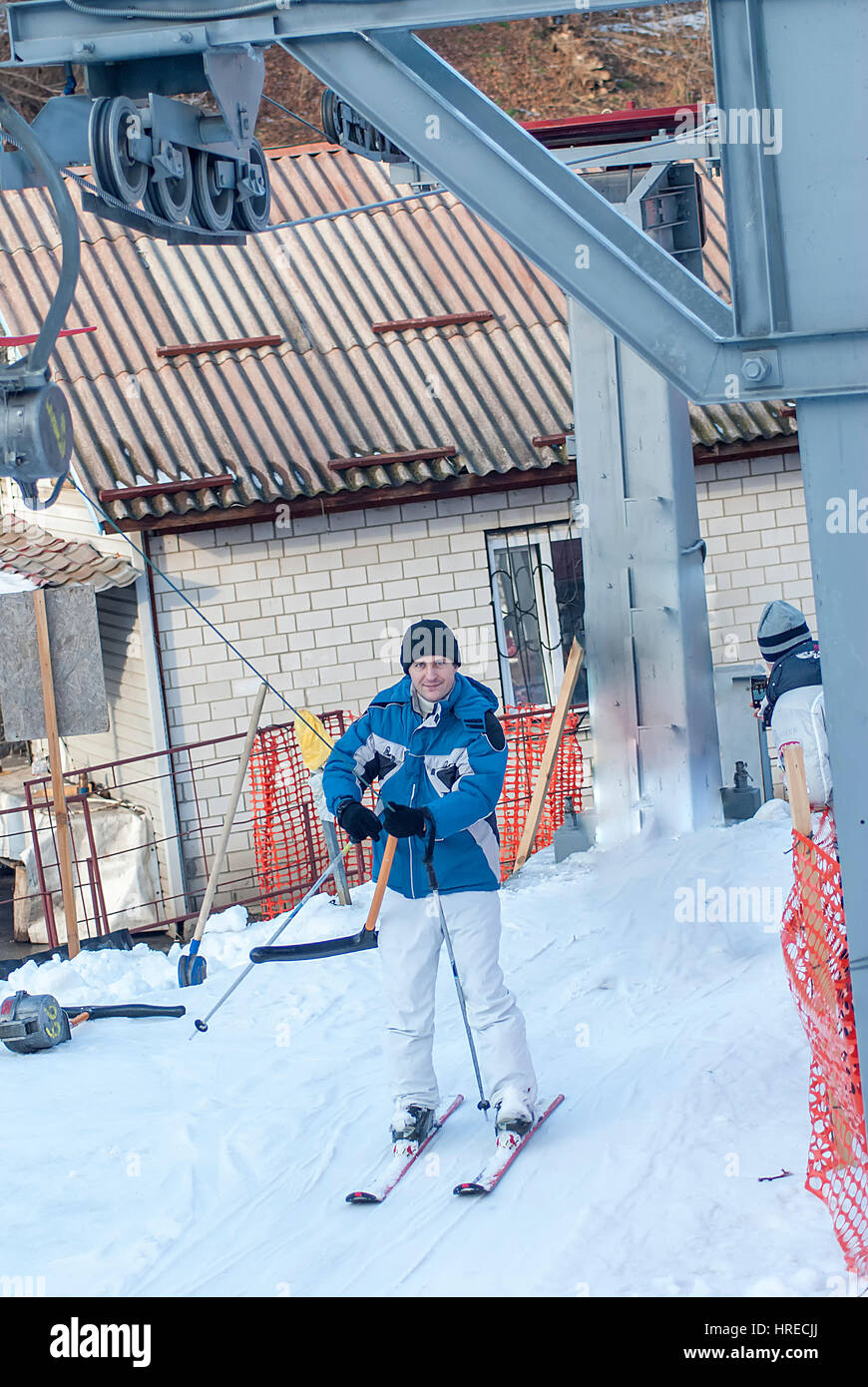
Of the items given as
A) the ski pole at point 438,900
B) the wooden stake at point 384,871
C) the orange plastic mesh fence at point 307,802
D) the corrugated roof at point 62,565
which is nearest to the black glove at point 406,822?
the ski pole at point 438,900

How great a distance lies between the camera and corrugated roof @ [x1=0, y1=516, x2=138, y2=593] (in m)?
10.9

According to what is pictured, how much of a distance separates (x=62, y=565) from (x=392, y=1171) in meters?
7.25

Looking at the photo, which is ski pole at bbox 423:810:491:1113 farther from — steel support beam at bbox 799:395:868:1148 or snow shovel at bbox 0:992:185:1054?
snow shovel at bbox 0:992:185:1054

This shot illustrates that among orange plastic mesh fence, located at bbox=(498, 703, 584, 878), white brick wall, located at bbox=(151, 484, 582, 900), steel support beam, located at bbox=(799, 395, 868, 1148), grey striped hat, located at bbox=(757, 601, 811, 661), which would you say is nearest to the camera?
steel support beam, located at bbox=(799, 395, 868, 1148)

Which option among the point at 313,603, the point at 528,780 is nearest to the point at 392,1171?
the point at 528,780

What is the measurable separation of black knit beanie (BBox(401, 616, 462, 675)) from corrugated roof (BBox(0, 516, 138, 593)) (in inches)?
238

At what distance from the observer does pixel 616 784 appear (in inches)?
344

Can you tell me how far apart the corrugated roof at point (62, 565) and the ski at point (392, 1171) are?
6364 millimetres

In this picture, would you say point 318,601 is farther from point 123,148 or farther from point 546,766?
point 123,148

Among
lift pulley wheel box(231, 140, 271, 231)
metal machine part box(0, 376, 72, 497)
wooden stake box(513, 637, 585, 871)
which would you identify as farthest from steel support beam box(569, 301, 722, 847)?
metal machine part box(0, 376, 72, 497)

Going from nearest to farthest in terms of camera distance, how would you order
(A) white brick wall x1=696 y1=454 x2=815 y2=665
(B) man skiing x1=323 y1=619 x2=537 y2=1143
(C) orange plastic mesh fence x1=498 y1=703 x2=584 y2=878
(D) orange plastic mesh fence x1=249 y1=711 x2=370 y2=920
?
(B) man skiing x1=323 y1=619 x2=537 y2=1143
(C) orange plastic mesh fence x1=498 y1=703 x2=584 y2=878
(D) orange plastic mesh fence x1=249 y1=711 x2=370 y2=920
(A) white brick wall x1=696 y1=454 x2=815 y2=665
